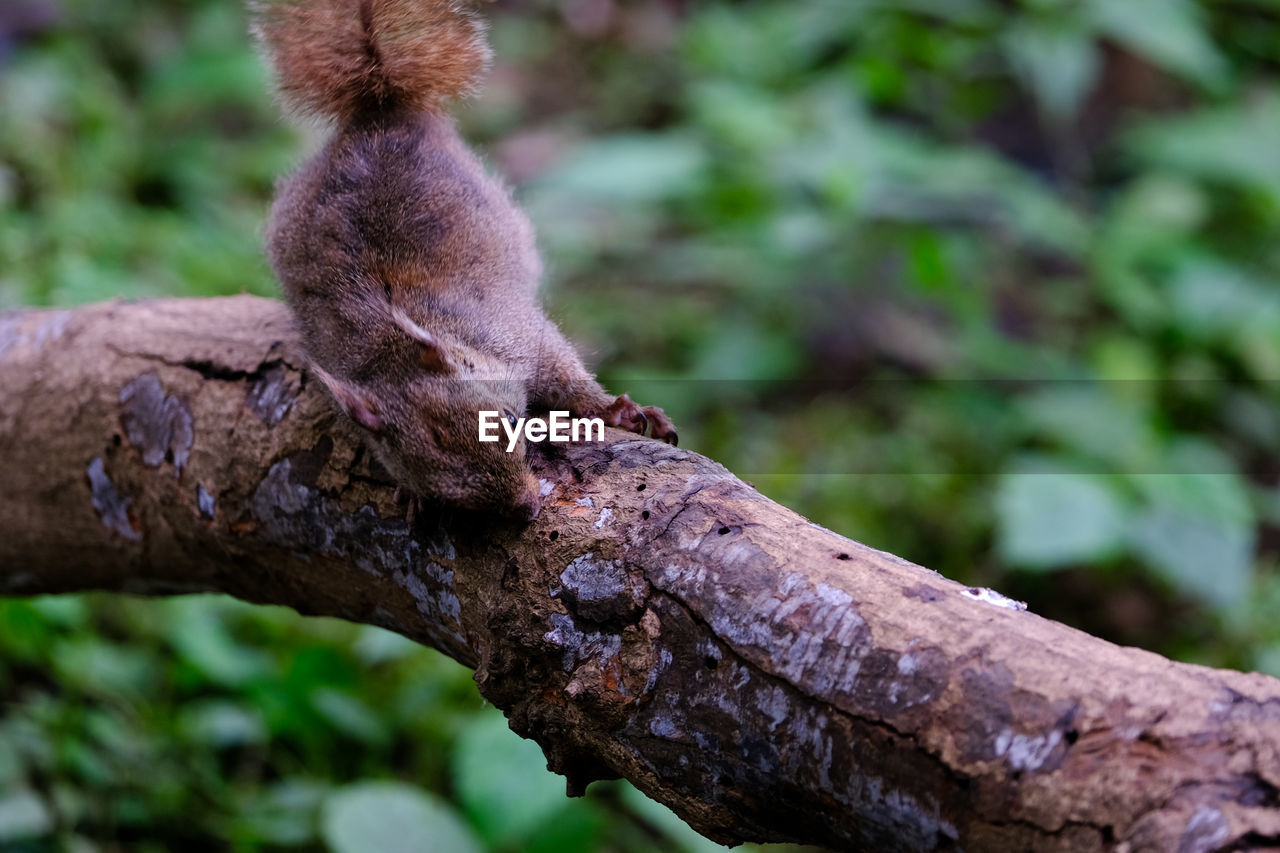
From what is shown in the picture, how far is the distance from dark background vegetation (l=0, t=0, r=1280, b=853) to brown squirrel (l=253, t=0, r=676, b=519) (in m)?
0.42

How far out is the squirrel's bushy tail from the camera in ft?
11.6

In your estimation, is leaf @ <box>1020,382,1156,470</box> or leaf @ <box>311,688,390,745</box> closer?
leaf @ <box>311,688,390,745</box>

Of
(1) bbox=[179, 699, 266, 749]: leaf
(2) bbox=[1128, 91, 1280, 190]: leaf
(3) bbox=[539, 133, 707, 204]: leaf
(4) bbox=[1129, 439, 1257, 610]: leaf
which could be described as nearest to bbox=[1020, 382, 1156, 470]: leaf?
(4) bbox=[1129, 439, 1257, 610]: leaf

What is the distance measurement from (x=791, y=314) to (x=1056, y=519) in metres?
2.35

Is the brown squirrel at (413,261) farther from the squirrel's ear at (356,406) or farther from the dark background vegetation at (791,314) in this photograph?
the dark background vegetation at (791,314)

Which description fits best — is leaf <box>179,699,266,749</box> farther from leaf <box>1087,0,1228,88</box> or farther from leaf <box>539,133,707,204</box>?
leaf <box>1087,0,1228,88</box>

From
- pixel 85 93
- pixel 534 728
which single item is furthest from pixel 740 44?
pixel 534 728

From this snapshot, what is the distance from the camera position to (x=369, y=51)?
3.52 m

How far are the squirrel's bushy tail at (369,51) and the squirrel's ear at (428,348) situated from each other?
105cm

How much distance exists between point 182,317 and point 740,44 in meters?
5.88

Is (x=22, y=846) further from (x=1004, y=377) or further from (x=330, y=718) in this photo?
(x=1004, y=377)

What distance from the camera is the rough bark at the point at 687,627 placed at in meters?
1.73

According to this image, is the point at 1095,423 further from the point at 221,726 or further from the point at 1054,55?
the point at 221,726

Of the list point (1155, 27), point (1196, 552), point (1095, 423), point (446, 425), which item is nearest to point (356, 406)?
point (446, 425)
